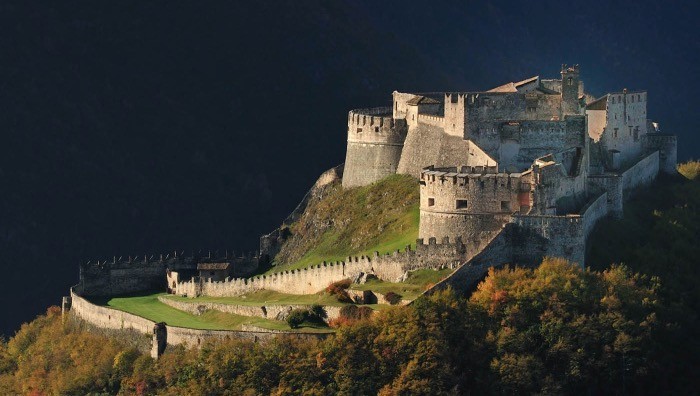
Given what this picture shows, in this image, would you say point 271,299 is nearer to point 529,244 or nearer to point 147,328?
point 147,328

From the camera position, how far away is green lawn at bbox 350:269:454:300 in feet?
347

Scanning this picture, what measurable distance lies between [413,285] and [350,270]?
5.52 meters

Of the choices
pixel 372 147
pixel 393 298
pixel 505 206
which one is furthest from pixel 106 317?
pixel 505 206

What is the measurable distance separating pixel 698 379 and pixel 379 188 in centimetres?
3032

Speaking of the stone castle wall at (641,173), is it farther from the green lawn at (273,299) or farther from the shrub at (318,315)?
the shrub at (318,315)

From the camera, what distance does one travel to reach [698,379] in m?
104

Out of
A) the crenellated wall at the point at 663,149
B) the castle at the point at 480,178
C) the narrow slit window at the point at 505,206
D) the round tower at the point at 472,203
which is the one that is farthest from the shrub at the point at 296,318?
the crenellated wall at the point at 663,149

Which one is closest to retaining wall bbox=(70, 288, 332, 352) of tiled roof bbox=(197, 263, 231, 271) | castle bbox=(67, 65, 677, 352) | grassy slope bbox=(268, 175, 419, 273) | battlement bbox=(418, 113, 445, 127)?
castle bbox=(67, 65, 677, 352)

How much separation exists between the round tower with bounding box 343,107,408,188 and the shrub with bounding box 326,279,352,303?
21161mm

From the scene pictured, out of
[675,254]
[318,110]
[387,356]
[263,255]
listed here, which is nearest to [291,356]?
[387,356]

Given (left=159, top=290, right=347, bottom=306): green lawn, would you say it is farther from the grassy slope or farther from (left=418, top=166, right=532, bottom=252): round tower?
(left=418, top=166, right=532, bottom=252): round tower

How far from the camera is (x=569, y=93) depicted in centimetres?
12356

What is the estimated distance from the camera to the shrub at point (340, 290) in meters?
108

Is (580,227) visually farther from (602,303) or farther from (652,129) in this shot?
(652,129)
